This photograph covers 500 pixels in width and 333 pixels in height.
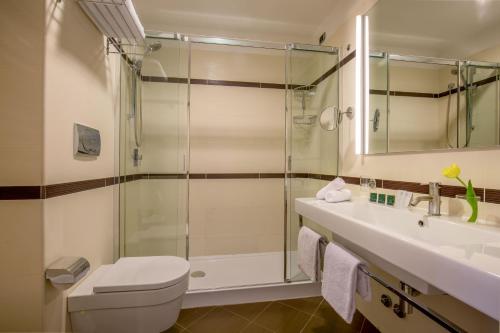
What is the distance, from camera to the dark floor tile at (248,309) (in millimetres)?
1825

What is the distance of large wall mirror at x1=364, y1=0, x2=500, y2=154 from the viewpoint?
104 cm

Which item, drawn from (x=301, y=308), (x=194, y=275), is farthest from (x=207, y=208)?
(x=301, y=308)

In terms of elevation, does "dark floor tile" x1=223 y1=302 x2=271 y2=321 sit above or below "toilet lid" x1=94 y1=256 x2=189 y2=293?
below

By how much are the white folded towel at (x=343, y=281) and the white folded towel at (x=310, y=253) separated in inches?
7.2

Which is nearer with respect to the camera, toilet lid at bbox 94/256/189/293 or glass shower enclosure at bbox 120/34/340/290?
toilet lid at bbox 94/256/189/293

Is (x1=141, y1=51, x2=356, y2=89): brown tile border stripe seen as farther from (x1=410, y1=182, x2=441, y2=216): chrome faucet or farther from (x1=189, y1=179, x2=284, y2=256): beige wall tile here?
(x1=410, y1=182, x2=441, y2=216): chrome faucet

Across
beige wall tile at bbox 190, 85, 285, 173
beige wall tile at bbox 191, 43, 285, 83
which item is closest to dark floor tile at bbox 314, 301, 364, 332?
beige wall tile at bbox 190, 85, 285, 173

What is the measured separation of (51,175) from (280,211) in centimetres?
212

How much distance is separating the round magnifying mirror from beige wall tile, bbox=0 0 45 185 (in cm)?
192

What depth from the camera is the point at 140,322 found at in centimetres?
124

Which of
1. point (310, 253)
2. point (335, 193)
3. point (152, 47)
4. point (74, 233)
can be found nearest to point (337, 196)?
point (335, 193)

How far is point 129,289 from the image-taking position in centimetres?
124

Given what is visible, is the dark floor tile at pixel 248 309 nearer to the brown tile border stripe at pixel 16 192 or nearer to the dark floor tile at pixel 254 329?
the dark floor tile at pixel 254 329

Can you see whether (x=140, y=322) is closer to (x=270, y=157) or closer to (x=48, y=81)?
(x=48, y=81)
